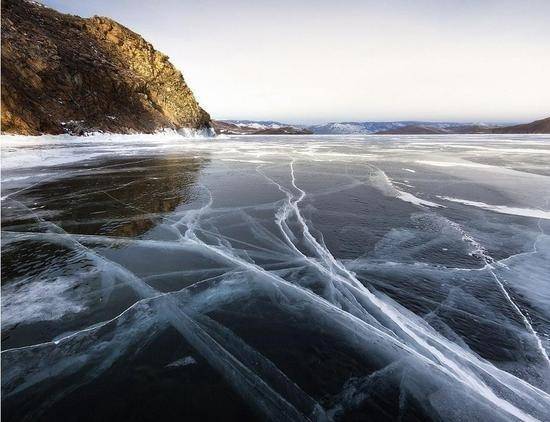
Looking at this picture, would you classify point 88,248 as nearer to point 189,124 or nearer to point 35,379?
point 35,379

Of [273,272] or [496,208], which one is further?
[496,208]

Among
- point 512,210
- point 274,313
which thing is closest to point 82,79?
point 512,210

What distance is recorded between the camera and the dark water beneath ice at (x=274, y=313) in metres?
2.37

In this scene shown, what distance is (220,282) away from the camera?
402 cm

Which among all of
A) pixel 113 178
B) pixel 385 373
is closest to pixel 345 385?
pixel 385 373

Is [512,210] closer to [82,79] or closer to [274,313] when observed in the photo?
[274,313]

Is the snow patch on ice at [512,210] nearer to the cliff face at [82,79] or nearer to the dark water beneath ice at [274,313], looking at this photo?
the dark water beneath ice at [274,313]

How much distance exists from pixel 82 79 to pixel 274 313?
45.0 meters

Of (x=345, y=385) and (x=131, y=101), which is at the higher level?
(x=131, y=101)

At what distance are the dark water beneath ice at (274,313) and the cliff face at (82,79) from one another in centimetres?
2876

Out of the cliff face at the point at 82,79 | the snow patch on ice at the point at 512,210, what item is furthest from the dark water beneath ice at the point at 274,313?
the cliff face at the point at 82,79

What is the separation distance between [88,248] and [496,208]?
866cm

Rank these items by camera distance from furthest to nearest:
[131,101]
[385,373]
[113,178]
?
[131,101] → [113,178] → [385,373]

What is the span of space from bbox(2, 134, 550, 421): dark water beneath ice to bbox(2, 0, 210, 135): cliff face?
28.8 meters
